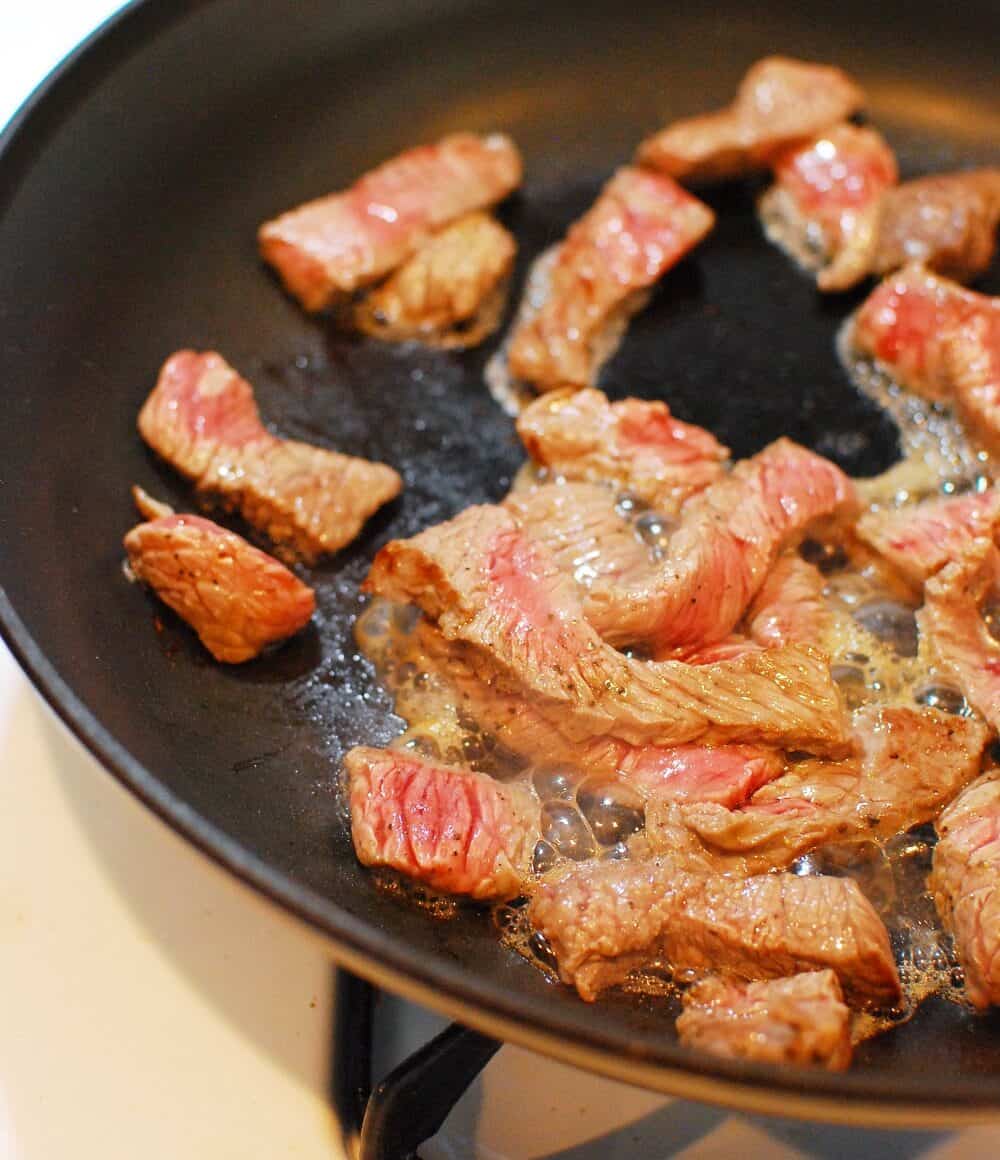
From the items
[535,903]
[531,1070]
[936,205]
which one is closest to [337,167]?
[936,205]

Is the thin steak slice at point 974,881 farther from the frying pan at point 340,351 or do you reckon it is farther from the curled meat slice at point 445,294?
the curled meat slice at point 445,294

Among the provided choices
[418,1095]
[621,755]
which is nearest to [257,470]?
[621,755]

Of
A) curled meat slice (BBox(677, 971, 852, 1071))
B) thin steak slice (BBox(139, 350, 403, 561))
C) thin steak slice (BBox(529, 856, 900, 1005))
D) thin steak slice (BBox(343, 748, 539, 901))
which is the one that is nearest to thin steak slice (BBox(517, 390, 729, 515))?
thin steak slice (BBox(139, 350, 403, 561))

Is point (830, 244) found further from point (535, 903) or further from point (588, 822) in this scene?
point (535, 903)

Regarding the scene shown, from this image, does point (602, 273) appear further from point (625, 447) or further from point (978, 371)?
point (978, 371)

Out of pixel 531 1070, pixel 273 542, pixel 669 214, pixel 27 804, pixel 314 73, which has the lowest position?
pixel 531 1070

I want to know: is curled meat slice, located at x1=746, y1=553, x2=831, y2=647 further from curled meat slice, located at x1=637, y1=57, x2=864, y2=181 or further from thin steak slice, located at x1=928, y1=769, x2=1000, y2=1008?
curled meat slice, located at x1=637, y1=57, x2=864, y2=181
